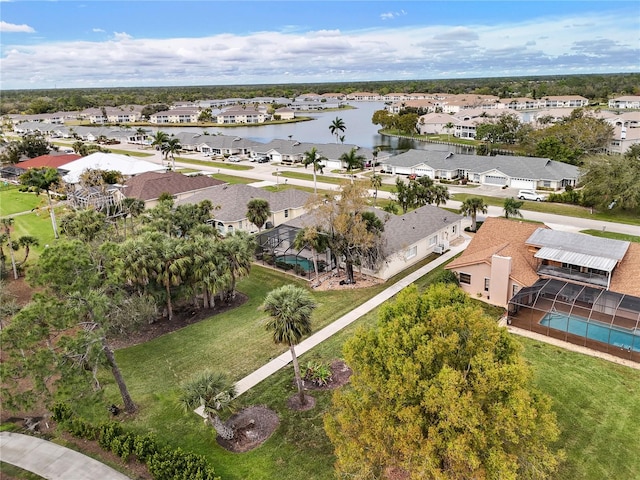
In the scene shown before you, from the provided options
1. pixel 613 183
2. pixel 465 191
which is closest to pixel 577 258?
pixel 613 183

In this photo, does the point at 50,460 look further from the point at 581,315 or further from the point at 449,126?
the point at 449,126

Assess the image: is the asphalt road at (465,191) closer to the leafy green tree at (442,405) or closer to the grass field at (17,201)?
the leafy green tree at (442,405)

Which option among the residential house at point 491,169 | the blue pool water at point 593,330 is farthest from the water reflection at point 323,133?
the blue pool water at point 593,330

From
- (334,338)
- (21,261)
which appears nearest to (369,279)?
(334,338)

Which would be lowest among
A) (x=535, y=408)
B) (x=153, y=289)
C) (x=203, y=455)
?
(x=203, y=455)

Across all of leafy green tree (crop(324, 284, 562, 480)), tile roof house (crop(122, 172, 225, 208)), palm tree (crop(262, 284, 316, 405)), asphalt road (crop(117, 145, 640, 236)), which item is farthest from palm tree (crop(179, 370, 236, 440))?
tile roof house (crop(122, 172, 225, 208))

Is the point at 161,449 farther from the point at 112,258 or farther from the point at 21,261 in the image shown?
the point at 21,261
